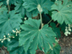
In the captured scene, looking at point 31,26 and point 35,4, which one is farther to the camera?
point 35,4

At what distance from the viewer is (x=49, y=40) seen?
4.84 feet

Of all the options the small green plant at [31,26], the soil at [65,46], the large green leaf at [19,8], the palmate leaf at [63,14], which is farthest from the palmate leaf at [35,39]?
the soil at [65,46]

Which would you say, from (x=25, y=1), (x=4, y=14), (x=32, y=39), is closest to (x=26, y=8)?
(x=25, y=1)

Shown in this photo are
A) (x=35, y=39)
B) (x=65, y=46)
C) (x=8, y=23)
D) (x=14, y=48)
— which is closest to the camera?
(x=35, y=39)

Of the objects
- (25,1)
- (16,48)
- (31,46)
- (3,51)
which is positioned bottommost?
(3,51)

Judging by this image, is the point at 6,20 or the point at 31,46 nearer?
the point at 31,46

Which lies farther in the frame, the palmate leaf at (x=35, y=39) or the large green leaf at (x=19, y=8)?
the large green leaf at (x=19, y=8)

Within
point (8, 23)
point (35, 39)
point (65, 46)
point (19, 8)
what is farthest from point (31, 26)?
point (65, 46)

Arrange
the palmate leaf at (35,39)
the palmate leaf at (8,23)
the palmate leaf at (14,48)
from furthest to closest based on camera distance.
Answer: the palmate leaf at (14,48) → the palmate leaf at (8,23) → the palmate leaf at (35,39)

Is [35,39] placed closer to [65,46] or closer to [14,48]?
[14,48]

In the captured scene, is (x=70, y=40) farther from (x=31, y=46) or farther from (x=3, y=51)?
(x=3, y=51)

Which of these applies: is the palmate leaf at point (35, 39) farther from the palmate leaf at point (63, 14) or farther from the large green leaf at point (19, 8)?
the large green leaf at point (19, 8)

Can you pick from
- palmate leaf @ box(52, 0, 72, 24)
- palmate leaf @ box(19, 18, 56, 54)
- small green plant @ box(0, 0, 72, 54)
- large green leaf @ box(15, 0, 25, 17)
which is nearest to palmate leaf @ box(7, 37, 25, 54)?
small green plant @ box(0, 0, 72, 54)

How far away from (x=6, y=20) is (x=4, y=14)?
11cm
